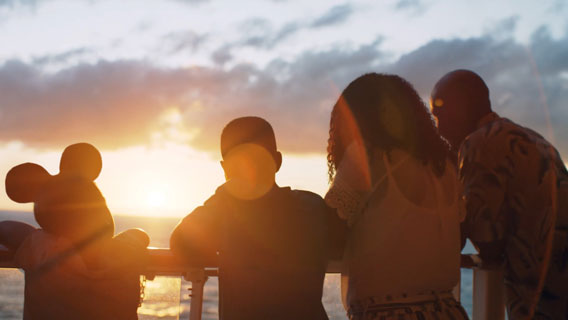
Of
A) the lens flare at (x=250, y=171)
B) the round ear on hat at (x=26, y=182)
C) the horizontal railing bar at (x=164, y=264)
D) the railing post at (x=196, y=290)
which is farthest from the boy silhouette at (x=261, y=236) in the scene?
the round ear on hat at (x=26, y=182)

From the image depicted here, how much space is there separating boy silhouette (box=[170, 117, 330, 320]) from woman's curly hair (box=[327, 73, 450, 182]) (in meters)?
0.19

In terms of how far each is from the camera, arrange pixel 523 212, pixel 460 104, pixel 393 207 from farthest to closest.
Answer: pixel 460 104 → pixel 523 212 → pixel 393 207

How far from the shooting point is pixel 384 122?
5.75 feet

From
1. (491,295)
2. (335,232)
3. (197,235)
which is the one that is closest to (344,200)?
(335,232)

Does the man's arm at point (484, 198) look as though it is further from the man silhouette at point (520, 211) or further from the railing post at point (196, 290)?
the railing post at point (196, 290)

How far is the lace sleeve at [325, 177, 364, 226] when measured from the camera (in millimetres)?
1687

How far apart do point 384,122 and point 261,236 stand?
1.70 ft

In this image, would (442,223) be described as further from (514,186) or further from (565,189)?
(565,189)

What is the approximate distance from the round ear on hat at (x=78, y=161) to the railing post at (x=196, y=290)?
0.53 metres

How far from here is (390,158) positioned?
1.71 metres

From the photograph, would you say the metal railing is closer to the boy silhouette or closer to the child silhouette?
the child silhouette

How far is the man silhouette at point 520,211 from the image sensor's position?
2.12 m

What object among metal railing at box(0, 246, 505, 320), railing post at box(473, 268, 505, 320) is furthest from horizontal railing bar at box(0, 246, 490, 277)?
railing post at box(473, 268, 505, 320)

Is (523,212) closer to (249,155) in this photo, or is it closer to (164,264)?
(249,155)
